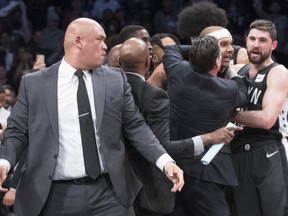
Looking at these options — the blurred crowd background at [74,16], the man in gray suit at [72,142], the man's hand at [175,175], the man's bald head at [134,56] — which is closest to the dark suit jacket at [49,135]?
the man in gray suit at [72,142]

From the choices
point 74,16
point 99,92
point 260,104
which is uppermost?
point 99,92

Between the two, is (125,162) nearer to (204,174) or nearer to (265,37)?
(204,174)

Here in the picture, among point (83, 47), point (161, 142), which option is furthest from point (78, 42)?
point (161, 142)

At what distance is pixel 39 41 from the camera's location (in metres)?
11.3

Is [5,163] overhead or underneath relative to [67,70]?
underneath

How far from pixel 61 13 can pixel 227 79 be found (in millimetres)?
7592

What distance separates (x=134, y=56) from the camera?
443 centimetres

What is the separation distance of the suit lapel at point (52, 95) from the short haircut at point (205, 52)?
984mm

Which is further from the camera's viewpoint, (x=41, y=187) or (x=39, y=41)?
(x=39, y=41)

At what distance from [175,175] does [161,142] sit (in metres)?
0.54

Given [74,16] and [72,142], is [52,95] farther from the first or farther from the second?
[74,16]

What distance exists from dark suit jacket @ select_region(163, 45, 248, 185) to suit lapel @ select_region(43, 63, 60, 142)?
0.98m

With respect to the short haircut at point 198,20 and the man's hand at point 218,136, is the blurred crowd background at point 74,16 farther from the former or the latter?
the man's hand at point 218,136

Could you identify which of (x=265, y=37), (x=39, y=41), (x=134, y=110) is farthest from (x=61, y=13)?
(x=134, y=110)
